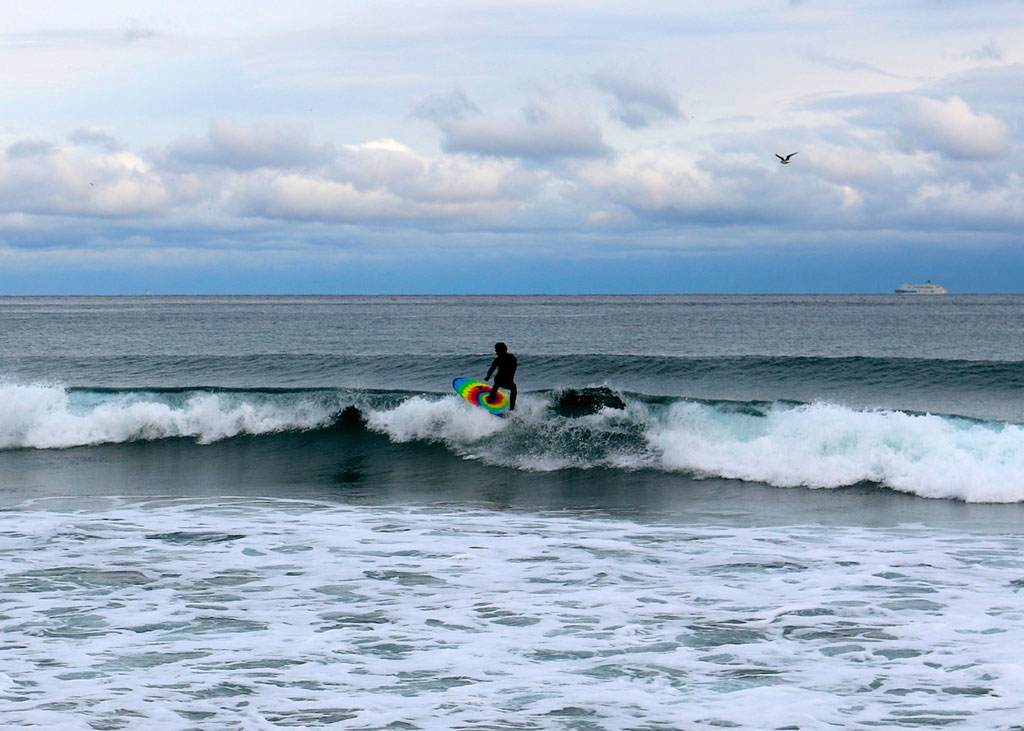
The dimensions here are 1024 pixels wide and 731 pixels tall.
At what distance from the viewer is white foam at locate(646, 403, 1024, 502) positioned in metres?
14.2

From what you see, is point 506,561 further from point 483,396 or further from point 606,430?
point 483,396

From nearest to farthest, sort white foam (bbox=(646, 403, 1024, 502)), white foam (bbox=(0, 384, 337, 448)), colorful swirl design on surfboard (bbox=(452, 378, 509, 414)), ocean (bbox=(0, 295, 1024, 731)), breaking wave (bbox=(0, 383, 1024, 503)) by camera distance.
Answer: ocean (bbox=(0, 295, 1024, 731)), white foam (bbox=(646, 403, 1024, 502)), breaking wave (bbox=(0, 383, 1024, 503)), colorful swirl design on surfboard (bbox=(452, 378, 509, 414)), white foam (bbox=(0, 384, 337, 448))

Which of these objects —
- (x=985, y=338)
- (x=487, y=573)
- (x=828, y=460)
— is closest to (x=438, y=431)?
(x=828, y=460)

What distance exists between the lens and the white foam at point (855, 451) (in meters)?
14.2

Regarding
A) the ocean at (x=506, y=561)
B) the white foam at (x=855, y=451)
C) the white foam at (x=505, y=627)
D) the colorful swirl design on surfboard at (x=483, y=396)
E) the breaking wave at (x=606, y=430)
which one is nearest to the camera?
the white foam at (x=505, y=627)

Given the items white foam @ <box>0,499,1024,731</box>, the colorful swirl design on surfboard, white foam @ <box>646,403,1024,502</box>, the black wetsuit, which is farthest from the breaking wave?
white foam @ <box>0,499,1024,731</box>

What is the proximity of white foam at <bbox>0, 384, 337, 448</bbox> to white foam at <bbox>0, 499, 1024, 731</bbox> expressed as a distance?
9336 millimetres

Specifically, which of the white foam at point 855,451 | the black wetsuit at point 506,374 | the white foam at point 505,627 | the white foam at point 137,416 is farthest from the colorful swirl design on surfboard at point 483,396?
the white foam at point 505,627

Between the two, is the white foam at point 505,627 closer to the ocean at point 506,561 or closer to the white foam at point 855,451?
the ocean at point 506,561

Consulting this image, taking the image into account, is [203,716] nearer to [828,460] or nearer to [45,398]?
[828,460]

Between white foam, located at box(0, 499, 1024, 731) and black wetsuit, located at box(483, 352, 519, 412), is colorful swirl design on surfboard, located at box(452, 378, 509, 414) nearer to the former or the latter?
black wetsuit, located at box(483, 352, 519, 412)

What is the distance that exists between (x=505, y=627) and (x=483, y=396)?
11.7 m

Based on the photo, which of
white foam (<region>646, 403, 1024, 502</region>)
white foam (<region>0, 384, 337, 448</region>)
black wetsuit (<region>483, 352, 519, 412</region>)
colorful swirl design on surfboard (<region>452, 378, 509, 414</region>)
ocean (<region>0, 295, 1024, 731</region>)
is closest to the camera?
ocean (<region>0, 295, 1024, 731</region>)

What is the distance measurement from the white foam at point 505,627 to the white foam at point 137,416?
9.34 m
